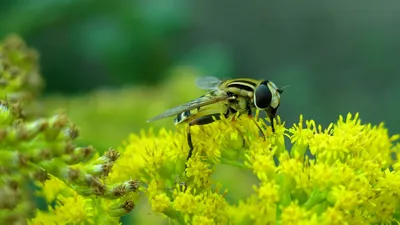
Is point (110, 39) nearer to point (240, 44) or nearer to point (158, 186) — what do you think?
point (240, 44)

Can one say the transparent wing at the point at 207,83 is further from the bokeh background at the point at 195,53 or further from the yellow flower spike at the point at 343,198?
the yellow flower spike at the point at 343,198

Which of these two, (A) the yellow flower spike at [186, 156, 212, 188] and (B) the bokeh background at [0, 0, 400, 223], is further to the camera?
(B) the bokeh background at [0, 0, 400, 223]

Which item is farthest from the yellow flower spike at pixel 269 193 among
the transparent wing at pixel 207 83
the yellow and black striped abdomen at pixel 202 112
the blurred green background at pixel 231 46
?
the blurred green background at pixel 231 46

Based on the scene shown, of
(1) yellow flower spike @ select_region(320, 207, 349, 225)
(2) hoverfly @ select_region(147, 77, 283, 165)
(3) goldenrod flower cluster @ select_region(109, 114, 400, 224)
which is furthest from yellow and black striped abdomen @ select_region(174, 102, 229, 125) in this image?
(1) yellow flower spike @ select_region(320, 207, 349, 225)

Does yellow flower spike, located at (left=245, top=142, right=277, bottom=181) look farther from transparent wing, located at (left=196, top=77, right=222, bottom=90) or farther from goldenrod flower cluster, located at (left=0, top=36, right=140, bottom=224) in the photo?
transparent wing, located at (left=196, top=77, right=222, bottom=90)

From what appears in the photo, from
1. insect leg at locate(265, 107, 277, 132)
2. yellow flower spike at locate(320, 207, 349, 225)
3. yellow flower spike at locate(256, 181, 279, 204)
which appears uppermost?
insect leg at locate(265, 107, 277, 132)


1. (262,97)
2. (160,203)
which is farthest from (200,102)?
(160,203)

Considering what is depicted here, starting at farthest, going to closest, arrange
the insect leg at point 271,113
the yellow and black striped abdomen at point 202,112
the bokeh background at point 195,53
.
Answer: the bokeh background at point 195,53, the yellow and black striped abdomen at point 202,112, the insect leg at point 271,113
